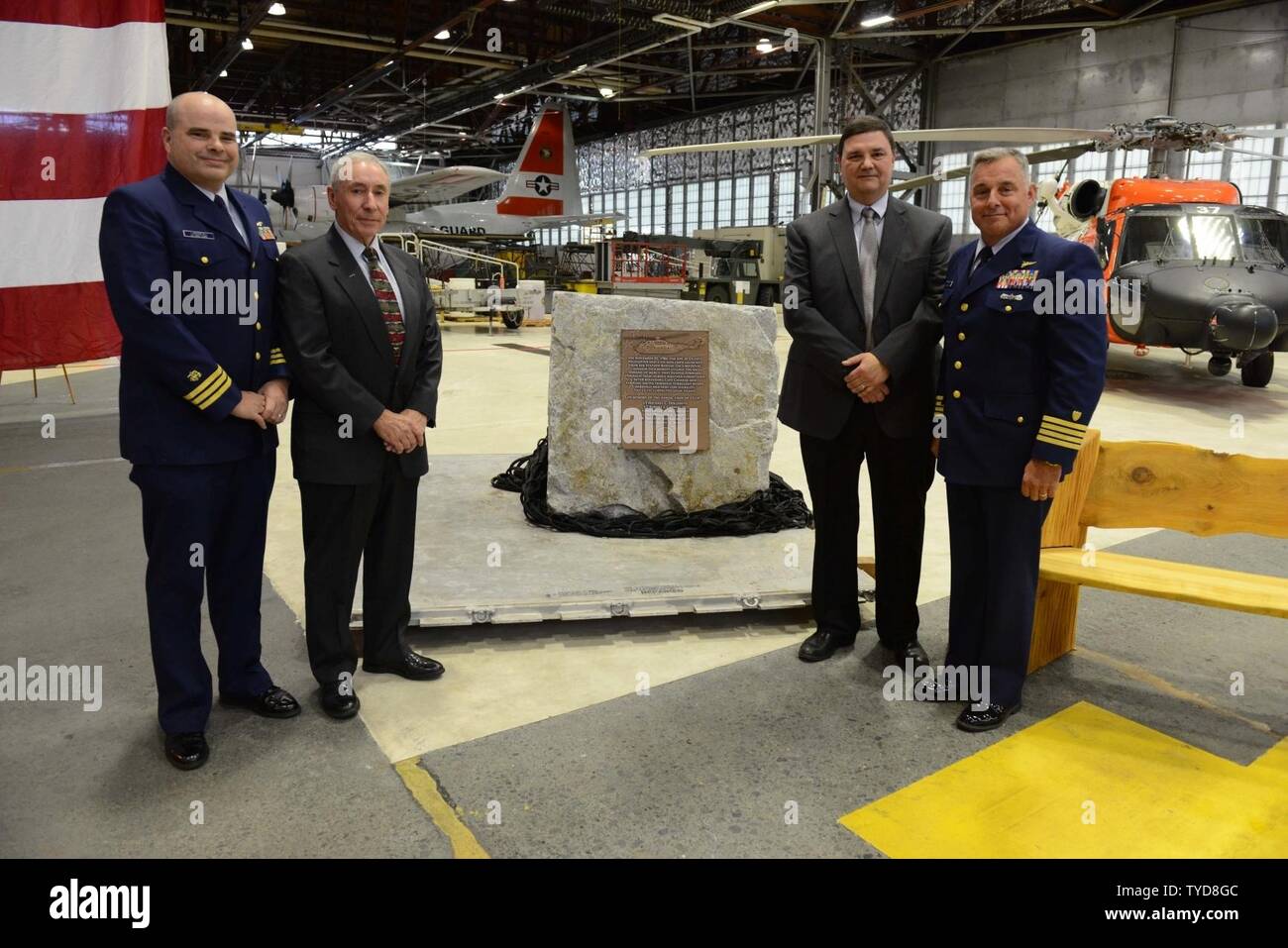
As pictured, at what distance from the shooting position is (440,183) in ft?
77.5

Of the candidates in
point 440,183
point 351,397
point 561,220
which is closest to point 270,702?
point 351,397

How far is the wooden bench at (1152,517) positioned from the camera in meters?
3.11

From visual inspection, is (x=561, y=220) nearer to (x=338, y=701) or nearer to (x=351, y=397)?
(x=351, y=397)

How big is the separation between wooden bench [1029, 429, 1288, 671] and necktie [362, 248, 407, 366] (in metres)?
2.57

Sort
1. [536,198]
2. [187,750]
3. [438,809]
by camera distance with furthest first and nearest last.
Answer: [536,198] → [187,750] → [438,809]

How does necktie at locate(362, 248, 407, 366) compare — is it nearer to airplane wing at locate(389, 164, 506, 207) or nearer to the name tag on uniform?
the name tag on uniform

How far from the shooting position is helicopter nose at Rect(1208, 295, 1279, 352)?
9.48m

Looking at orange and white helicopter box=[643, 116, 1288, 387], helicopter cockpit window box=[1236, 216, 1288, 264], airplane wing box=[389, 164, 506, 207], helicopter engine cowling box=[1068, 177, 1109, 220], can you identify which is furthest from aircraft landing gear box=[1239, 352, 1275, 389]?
airplane wing box=[389, 164, 506, 207]

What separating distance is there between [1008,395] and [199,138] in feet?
8.99

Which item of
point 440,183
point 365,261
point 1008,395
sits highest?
point 440,183

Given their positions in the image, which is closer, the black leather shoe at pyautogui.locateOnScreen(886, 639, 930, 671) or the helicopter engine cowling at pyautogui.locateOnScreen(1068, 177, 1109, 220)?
the black leather shoe at pyautogui.locateOnScreen(886, 639, 930, 671)

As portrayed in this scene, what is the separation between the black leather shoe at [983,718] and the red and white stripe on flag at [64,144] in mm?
5595

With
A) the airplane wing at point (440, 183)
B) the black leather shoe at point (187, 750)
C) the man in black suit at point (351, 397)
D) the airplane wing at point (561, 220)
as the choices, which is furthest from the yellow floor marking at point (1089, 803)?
the airplane wing at point (561, 220)

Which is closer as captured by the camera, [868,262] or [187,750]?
[187,750]
